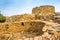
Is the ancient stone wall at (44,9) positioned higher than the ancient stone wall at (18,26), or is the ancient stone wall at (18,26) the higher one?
the ancient stone wall at (44,9)

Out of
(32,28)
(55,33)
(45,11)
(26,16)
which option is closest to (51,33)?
(55,33)

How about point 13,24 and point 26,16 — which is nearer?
point 13,24

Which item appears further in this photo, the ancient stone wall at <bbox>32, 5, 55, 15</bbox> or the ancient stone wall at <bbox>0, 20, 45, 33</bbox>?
the ancient stone wall at <bbox>32, 5, 55, 15</bbox>

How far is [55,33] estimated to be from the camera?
6.71m

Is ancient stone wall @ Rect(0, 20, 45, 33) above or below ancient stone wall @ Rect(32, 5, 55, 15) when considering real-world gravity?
below

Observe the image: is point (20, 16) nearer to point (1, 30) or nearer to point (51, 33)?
point (1, 30)

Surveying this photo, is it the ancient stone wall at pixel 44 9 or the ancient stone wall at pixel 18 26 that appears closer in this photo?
the ancient stone wall at pixel 18 26

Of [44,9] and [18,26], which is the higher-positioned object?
[44,9]

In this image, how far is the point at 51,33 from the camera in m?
6.61

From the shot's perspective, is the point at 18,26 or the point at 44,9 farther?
the point at 44,9

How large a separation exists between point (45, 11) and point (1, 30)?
685 centimetres

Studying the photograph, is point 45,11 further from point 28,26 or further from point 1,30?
point 1,30

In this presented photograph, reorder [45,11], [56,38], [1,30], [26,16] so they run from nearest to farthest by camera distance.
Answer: [56,38], [1,30], [26,16], [45,11]

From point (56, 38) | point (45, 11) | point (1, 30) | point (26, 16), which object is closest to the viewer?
point (56, 38)
